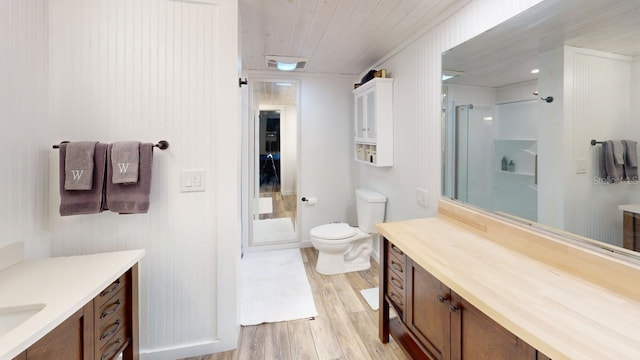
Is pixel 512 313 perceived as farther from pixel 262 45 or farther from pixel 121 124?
pixel 262 45

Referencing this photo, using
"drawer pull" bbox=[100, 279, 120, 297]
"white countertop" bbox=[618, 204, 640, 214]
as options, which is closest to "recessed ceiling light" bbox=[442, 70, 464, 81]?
"white countertop" bbox=[618, 204, 640, 214]

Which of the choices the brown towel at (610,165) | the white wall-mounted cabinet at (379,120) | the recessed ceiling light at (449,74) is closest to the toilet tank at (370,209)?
the white wall-mounted cabinet at (379,120)

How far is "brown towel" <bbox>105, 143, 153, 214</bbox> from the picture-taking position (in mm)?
1549

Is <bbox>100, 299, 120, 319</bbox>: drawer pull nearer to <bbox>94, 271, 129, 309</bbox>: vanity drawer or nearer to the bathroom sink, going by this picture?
<bbox>94, 271, 129, 309</bbox>: vanity drawer

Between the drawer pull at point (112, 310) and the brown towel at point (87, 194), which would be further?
the brown towel at point (87, 194)

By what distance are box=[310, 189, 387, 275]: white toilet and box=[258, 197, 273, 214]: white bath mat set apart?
2.80 ft

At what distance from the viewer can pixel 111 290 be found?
126 centimetres

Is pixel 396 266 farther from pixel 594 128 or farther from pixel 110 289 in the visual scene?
pixel 110 289

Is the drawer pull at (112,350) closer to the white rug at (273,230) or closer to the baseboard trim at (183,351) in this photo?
the baseboard trim at (183,351)

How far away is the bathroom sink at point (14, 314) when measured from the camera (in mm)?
967

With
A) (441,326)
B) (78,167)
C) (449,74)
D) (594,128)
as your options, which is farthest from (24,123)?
(594,128)

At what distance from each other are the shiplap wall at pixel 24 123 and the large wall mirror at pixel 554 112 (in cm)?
228

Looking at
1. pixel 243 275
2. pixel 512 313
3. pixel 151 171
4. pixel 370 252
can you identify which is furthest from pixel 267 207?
pixel 512 313

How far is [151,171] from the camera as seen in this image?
1.59 meters
